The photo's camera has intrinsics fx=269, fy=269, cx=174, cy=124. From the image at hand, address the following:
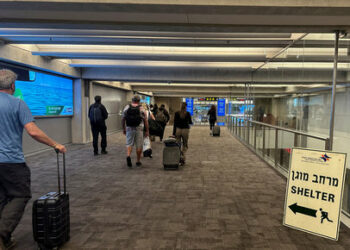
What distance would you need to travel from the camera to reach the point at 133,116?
611 cm

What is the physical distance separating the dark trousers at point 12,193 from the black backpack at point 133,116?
3.58 meters

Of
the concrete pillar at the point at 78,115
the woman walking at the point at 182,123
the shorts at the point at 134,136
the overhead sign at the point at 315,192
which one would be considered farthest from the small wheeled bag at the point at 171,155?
the concrete pillar at the point at 78,115

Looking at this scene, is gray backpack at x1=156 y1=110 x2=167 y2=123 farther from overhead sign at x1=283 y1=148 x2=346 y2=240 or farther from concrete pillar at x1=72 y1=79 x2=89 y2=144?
overhead sign at x1=283 y1=148 x2=346 y2=240

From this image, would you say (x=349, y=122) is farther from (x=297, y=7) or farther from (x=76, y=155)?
(x=76, y=155)

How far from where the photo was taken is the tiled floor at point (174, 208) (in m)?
2.92

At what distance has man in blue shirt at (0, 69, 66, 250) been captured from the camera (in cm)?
249

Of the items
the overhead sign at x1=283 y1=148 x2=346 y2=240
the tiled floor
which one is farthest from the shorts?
the overhead sign at x1=283 y1=148 x2=346 y2=240

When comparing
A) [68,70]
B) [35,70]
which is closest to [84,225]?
[35,70]

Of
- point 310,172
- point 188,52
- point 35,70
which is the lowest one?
point 310,172

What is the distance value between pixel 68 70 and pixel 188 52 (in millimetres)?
4526

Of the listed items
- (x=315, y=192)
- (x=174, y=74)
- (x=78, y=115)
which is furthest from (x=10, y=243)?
(x=174, y=74)

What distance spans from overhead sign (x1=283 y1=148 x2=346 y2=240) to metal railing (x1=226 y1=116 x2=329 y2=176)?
0.87 metres

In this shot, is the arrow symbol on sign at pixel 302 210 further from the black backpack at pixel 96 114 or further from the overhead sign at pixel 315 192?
the black backpack at pixel 96 114

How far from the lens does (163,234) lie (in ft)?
10.1
